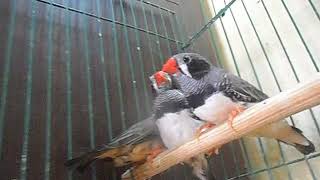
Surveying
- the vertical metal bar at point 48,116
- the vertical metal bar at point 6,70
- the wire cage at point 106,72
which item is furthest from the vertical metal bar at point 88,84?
the vertical metal bar at point 6,70

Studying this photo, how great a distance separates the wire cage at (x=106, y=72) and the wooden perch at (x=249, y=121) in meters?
0.17

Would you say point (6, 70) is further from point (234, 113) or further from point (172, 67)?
point (234, 113)

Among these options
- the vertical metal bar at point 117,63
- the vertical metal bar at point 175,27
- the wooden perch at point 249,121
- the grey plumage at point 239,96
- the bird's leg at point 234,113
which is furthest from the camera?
the vertical metal bar at point 175,27

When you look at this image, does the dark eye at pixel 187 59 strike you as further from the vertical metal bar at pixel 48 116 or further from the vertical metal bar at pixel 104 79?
the vertical metal bar at pixel 48 116

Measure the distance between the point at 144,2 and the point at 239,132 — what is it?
2.96 ft

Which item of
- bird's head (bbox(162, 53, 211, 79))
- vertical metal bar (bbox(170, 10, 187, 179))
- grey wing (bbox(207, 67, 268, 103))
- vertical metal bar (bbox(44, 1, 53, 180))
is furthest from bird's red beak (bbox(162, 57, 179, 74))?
vertical metal bar (bbox(170, 10, 187, 179))

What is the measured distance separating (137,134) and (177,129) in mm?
106

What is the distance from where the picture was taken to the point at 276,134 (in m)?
0.80

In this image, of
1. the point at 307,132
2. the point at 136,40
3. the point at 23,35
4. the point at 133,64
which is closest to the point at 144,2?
the point at 136,40

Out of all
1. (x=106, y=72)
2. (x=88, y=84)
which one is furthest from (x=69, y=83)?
(x=106, y=72)

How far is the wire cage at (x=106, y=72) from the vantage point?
838 mm

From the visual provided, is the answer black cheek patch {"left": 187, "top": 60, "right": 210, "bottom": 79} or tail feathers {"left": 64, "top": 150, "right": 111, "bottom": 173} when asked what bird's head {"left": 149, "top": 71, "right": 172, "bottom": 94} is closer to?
black cheek patch {"left": 187, "top": 60, "right": 210, "bottom": 79}

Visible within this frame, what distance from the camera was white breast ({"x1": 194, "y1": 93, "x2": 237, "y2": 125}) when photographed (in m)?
0.72

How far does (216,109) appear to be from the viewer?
0.73m
